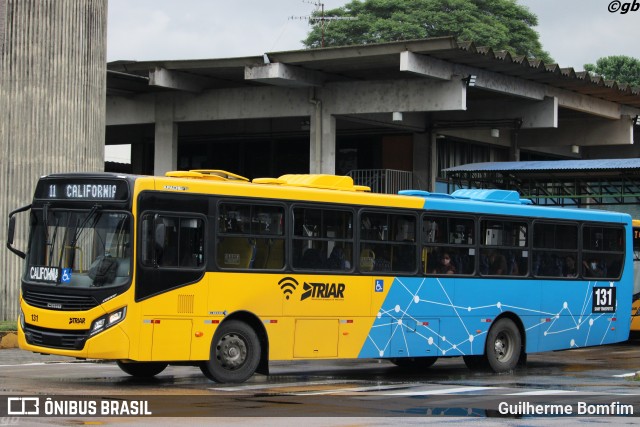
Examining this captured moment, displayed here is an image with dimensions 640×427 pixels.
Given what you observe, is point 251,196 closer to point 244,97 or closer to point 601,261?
point 601,261

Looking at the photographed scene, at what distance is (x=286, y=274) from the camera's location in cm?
1736

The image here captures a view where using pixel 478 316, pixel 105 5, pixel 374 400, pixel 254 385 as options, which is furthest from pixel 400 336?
pixel 105 5

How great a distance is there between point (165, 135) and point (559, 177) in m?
13.0

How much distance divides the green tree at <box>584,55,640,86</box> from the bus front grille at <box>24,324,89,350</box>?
78.2m

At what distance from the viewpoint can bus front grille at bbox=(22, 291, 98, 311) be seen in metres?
15.5

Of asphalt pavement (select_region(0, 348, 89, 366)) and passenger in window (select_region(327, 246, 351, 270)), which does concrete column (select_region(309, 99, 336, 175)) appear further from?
passenger in window (select_region(327, 246, 351, 270))

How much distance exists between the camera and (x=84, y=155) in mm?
27406

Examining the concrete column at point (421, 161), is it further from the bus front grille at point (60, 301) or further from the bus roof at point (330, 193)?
the bus front grille at point (60, 301)

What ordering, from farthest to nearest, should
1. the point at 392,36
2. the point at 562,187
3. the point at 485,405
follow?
1. the point at 392,36
2. the point at 562,187
3. the point at 485,405

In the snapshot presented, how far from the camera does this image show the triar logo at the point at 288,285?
17.3 metres

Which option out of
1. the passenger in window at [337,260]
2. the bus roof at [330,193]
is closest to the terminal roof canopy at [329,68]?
the bus roof at [330,193]

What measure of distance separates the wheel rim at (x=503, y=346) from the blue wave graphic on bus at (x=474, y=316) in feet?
1.46

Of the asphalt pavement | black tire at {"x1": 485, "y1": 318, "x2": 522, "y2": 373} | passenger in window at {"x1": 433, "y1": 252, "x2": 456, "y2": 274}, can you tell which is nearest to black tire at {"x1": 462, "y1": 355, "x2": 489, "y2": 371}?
black tire at {"x1": 485, "y1": 318, "x2": 522, "y2": 373}

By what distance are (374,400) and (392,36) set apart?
69581 mm
